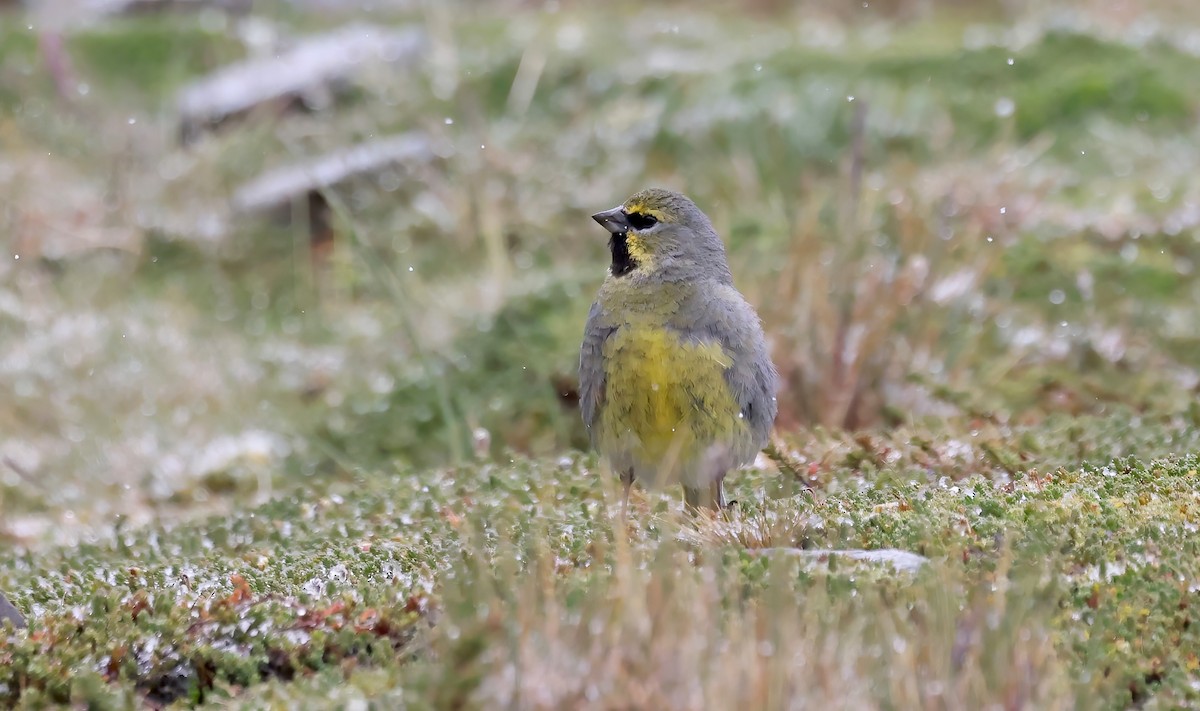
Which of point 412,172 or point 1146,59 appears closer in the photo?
point 412,172

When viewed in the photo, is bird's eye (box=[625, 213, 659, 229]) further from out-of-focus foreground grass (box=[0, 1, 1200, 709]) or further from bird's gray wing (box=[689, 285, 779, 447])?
out-of-focus foreground grass (box=[0, 1, 1200, 709])

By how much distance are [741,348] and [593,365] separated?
468 mm

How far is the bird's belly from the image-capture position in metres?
4.54

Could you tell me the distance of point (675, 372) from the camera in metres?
4.54

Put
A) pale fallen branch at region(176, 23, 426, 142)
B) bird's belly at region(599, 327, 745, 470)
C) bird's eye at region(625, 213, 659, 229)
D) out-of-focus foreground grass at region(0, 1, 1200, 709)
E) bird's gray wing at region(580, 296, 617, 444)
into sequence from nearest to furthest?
1. out-of-focus foreground grass at region(0, 1, 1200, 709)
2. bird's belly at region(599, 327, 745, 470)
3. bird's gray wing at region(580, 296, 617, 444)
4. bird's eye at region(625, 213, 659, 229)
5. pale fallen branch at region(176, 23, 426, 142)

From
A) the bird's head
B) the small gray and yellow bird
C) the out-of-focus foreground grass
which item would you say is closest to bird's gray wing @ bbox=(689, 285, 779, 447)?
the small gray and yellow bird

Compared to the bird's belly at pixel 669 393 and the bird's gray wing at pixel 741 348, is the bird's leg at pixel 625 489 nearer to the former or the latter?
the bird's belly at pixel 669 393

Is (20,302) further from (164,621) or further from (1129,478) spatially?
(1129,478)

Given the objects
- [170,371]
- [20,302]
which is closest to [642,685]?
[170,371]

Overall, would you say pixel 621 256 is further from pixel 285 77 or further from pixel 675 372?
pixel 285 77

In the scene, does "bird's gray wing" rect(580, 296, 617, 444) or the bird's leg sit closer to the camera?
the bird's leg

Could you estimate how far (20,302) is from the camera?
9.59 m

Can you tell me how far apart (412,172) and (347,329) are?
191 cm

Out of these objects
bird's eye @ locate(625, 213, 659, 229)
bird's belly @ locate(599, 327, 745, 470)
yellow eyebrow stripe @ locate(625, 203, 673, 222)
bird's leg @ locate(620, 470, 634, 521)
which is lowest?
bird's leg @ locate(620, 470, 634, 521)
